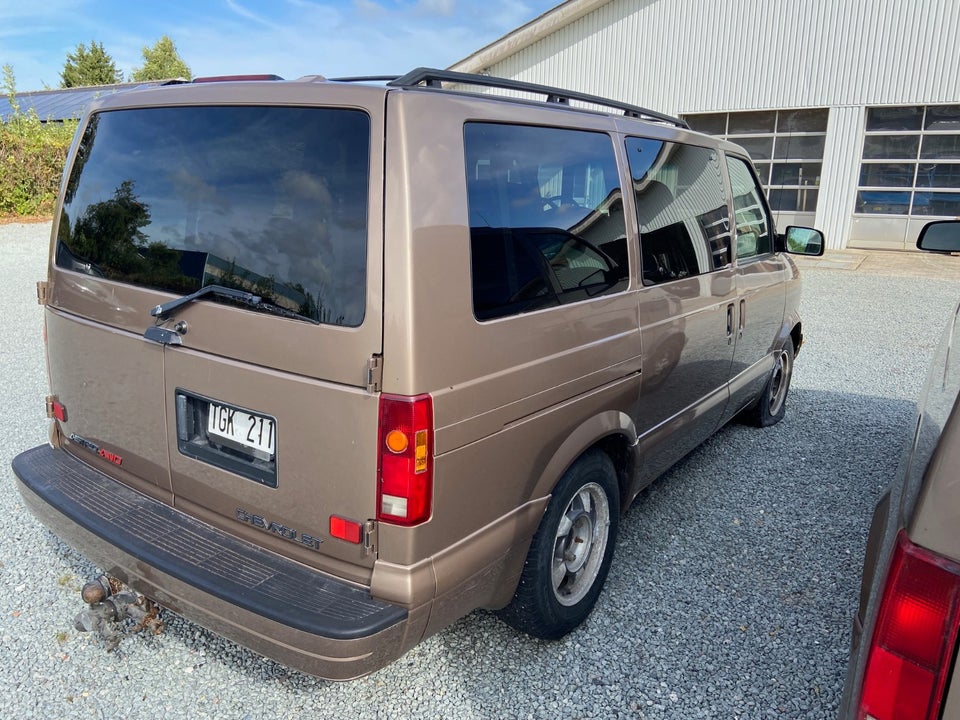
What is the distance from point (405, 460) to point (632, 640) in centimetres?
150

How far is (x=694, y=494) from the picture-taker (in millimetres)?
4121

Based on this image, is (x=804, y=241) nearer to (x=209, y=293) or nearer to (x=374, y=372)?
(x=374, y=372)

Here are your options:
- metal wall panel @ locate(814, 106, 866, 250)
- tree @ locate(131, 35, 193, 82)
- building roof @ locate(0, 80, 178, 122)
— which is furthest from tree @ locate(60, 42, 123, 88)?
metal wall panel @ locate(814, 106, 866, 250)

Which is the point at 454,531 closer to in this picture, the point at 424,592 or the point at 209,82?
the point at 424,592

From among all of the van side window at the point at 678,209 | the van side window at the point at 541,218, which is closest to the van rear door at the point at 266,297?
the van side window at the point at 541,218

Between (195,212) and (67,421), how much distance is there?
1.20 meters

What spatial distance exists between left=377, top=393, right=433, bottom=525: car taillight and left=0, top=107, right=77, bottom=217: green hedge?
17440mm

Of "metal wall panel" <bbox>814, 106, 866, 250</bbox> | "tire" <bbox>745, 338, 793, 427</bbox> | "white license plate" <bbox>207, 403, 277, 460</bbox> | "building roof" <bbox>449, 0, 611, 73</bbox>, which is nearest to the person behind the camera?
"white license plate" <bbox>207, 403, 277, 460</bbox>

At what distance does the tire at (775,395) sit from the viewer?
503 cm

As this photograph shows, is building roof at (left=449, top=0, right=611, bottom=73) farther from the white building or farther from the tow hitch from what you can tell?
the tow hitch

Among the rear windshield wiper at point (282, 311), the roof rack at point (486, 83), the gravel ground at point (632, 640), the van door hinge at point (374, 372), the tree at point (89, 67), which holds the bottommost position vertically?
the gravel ground at point (632, 640)

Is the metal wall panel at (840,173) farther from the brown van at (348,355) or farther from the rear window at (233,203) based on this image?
the rear window at (233,203)

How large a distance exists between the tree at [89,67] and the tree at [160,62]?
2805 mm

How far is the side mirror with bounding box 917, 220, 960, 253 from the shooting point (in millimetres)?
3861
